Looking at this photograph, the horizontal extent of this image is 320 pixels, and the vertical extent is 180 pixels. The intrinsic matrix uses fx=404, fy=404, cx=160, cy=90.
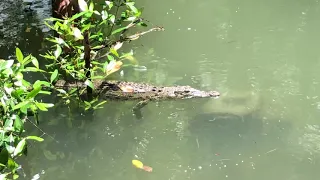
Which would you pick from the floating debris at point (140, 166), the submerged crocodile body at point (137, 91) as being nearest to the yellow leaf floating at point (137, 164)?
the floating debris at point (140, 166)

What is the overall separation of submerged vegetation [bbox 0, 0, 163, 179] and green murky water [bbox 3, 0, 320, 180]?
0.21 meters

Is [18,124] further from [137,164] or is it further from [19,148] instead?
[137,164]

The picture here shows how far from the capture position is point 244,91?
2.92 metres

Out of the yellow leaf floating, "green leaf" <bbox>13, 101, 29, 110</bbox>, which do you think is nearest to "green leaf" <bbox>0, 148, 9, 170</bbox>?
"green leaf" <bbox>13, 101, 29, 110</bbox>

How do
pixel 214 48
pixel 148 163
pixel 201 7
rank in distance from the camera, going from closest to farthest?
pixel 148 163, pixel 214 48, pixel 201 7

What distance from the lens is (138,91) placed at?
279 cm

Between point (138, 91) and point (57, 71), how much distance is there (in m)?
0.83

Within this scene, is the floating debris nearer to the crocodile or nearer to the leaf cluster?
the crocodile

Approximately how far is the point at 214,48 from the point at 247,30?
470 millimetres

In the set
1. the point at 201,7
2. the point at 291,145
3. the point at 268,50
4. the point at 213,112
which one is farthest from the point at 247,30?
the point at 291,145

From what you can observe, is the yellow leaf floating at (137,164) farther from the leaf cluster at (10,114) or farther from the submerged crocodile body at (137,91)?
the leaf cluster at (10,114)

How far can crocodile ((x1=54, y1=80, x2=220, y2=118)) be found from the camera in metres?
2.76

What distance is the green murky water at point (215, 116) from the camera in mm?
2297

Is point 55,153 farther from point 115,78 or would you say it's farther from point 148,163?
point 115,78
